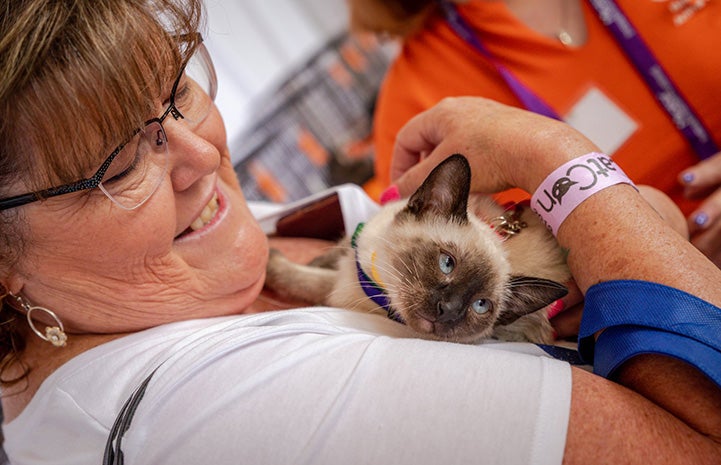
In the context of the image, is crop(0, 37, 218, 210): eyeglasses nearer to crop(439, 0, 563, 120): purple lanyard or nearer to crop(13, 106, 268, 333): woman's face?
crop(13, 106, 268, 333): woman's face

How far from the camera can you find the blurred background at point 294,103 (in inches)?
107

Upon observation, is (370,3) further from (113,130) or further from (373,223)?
(113,130)

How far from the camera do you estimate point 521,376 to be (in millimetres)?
696

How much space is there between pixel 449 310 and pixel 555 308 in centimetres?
19

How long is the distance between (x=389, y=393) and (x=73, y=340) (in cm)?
60

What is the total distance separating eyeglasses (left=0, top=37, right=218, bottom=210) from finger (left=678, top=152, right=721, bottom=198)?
43.0 inches

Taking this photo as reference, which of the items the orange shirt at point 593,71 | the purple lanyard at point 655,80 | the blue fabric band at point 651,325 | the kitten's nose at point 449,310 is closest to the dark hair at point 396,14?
the orange shirt at point 593,71

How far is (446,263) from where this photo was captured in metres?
1.05

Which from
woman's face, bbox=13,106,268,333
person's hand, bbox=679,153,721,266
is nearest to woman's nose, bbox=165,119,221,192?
woman's face, bbox=13,106,268,333

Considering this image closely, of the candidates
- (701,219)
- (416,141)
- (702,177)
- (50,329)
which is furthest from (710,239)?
(50,329)

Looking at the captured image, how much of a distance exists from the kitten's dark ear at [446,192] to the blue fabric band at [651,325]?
0.31 m

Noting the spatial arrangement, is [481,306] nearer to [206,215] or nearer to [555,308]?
[555,308]

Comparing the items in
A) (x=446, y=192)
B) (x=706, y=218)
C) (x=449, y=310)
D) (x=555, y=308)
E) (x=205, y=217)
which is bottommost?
(x=706, y=218)

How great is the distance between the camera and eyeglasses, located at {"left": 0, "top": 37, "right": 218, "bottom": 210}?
2.50ft
